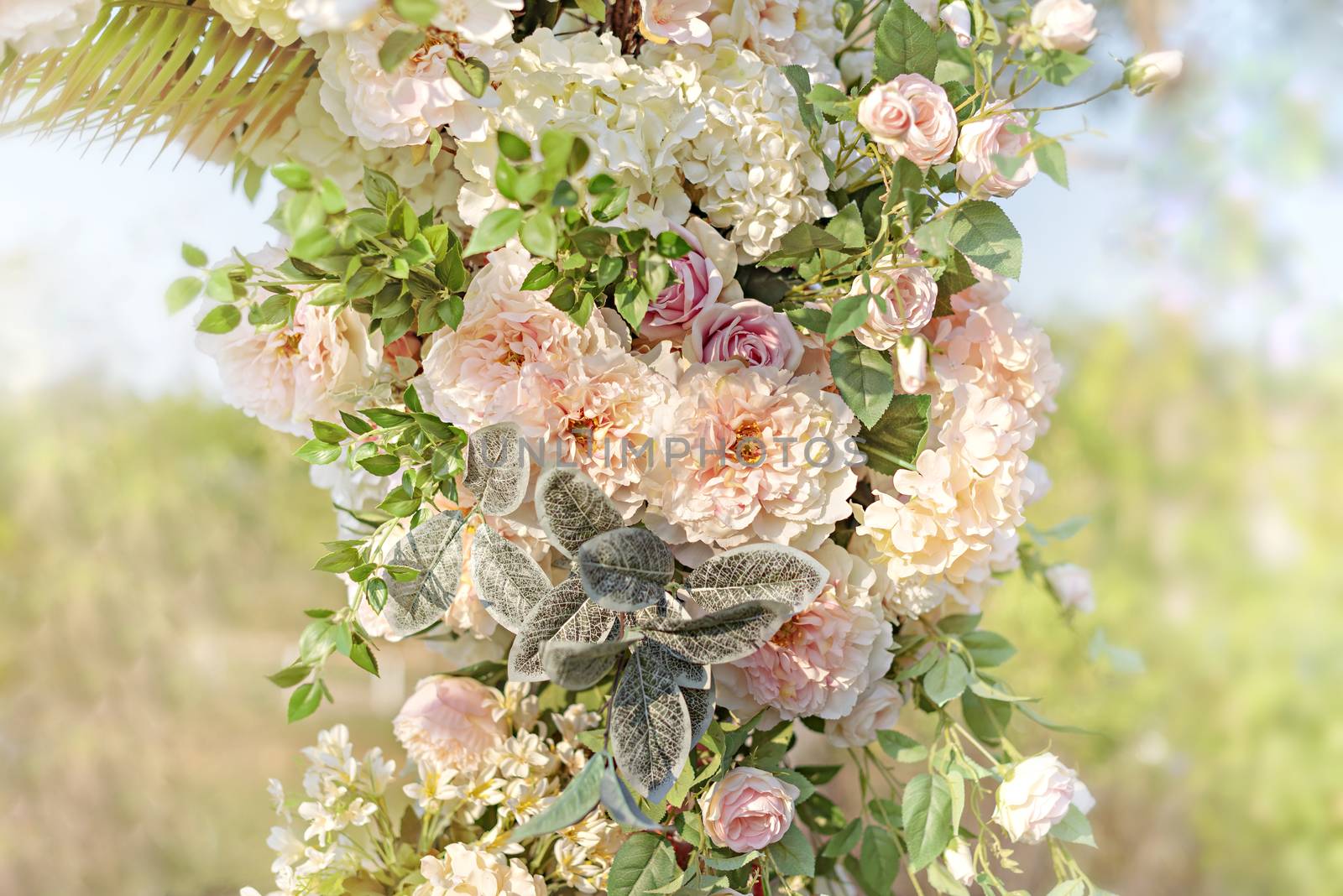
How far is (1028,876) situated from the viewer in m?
0.97

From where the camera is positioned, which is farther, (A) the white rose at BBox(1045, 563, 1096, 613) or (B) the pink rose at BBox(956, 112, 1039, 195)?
(A) the white rose at BBox(1045, 563, 1096, 613)

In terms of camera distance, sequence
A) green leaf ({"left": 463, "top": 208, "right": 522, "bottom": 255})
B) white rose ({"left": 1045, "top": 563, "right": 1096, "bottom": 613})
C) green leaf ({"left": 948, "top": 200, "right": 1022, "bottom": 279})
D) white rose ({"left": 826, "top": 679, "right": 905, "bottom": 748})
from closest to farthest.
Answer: green leaf ({"left": 463, "top": 208, "right": 522, "bottom": 255})
green leaf ({"left": 948, "top": 200, "right": 1022, "bottom": 279})
white rose ({"left": 826, "top": 679, "right": 905, "bottom": 748})
white rose ({"left": 1045, "top": 563, "right": 1096, "bottom": 613})

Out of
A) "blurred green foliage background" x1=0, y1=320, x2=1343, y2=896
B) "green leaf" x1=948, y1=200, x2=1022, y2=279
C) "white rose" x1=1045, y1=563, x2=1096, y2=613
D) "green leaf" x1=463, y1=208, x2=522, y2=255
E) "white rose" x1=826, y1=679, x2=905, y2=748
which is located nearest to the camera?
"green leaf" x1=463, y1=208, x2=522, y2=255

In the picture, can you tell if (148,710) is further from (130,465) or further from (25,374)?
(25,374)

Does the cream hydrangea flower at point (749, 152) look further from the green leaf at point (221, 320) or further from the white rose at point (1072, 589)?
the white rose at point (1072, 589)

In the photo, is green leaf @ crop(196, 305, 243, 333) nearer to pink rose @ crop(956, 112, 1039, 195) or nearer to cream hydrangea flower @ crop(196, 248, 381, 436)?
cream hydrangea flower @ crop(196, 248, 381, 436)

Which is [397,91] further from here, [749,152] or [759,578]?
[759,578]

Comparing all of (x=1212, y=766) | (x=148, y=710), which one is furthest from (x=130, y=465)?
(x=1212, y=766)

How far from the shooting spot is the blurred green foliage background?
133 cm

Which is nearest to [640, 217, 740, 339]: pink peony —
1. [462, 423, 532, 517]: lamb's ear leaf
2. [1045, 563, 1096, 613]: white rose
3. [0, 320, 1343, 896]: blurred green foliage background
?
[462, 423, 532, 517]: lamb's ear leaf

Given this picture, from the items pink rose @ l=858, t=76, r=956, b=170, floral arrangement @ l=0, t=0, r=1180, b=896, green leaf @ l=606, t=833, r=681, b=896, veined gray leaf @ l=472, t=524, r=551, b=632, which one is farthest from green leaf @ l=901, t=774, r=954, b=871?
pink rose @ l=858, t=76, r=956, b=170

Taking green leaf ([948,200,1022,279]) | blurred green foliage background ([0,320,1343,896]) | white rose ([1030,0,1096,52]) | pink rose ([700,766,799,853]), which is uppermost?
white rose ([1030,0,1096,52])

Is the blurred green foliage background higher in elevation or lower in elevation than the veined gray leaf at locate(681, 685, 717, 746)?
lower

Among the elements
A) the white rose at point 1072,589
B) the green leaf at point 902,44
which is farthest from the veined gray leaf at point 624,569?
the white rose at point 1072,589
